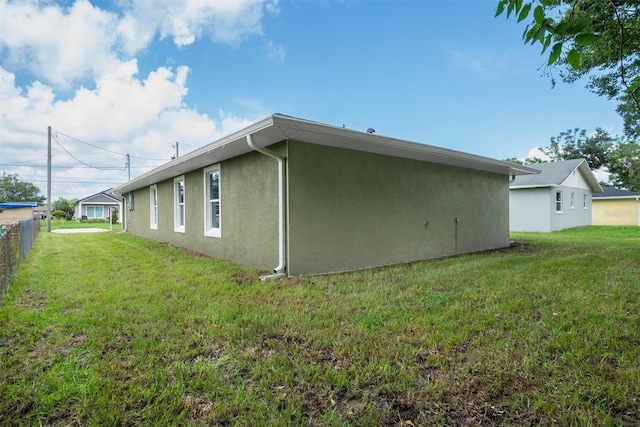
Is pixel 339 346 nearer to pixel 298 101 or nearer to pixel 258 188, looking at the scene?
pixel 258 188

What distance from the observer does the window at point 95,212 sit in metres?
38.1

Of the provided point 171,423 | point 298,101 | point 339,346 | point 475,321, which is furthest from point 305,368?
point 298,101

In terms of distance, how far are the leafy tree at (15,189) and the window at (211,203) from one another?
5557cm

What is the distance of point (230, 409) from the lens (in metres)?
2.03

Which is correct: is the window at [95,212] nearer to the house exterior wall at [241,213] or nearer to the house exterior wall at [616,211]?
the house exterior wall at [241,213]

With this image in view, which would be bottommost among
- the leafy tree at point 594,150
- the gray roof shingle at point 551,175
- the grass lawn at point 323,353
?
the grass lawn at point 323,353

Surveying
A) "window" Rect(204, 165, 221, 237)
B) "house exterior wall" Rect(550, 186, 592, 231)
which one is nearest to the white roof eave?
"window" Rect(204, 165, 221, 237)

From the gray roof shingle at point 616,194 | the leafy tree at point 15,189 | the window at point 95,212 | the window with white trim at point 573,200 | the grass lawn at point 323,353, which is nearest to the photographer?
the grass lawn at point 323,353

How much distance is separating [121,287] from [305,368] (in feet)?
12.3

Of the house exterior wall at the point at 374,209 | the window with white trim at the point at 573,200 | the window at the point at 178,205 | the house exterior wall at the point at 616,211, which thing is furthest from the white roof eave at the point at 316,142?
the house exterior wall at the point at 616,211

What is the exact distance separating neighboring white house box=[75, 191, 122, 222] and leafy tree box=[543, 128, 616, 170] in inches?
1879

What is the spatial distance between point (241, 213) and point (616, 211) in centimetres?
2768

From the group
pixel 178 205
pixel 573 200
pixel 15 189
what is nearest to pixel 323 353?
pixel 178 205

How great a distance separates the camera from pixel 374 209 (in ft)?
22.4
